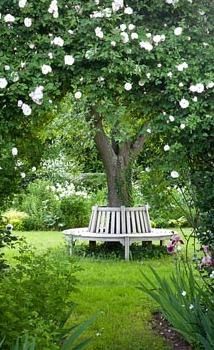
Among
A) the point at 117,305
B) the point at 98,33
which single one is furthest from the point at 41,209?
the point at 98,33

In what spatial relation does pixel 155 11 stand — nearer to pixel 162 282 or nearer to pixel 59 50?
pixel 59 50

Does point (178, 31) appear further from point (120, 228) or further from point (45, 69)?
point (120, 228)

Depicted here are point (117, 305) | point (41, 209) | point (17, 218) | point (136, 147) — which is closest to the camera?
point (117, 305)

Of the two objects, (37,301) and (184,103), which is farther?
(184,103)

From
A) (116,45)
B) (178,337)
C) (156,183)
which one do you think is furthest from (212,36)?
(178,337)

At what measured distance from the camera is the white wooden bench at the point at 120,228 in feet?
30.6

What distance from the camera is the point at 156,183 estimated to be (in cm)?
520

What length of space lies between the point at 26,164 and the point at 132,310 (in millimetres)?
2046

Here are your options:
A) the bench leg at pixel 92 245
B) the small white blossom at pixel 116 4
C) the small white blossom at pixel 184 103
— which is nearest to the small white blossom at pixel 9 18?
the small white blossom at pixel 116 4

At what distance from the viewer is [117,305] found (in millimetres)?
6348

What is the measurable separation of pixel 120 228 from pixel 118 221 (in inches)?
4.2

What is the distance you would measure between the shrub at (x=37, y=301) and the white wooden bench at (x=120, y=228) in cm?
507

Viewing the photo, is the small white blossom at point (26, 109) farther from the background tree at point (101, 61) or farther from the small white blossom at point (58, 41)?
the small white blossom at point (58, 41)

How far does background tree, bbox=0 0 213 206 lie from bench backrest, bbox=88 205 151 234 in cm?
574
